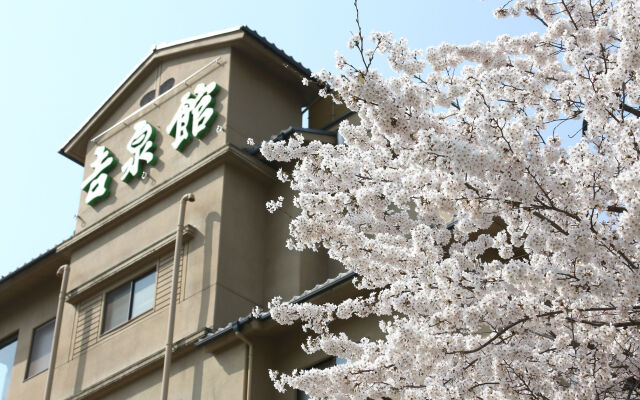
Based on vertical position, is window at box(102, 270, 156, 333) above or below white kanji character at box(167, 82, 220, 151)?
below

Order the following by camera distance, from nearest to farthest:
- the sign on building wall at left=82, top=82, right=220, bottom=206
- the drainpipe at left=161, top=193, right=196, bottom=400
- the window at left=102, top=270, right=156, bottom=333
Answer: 1. the drainpipe at left=161, top=193, right=196, bottom=400
2. the window at left=102, top=270, right=156, bottom=333
3. the sign on building wall at left=82, top=82, right=220, bottom=206

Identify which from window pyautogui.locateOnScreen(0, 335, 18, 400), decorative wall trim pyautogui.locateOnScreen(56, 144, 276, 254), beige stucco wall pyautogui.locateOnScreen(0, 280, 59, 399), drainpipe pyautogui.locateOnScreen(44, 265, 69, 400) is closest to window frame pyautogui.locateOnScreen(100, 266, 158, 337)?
drainpipe pyautogui.locateOnScreen(44, 265, 69, 400)

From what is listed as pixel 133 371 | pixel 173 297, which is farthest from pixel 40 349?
pixel 173 297

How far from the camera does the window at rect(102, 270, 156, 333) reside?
1385cm

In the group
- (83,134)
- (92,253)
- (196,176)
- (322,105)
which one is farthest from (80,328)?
(322,105)

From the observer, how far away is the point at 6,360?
Result: 1697cm

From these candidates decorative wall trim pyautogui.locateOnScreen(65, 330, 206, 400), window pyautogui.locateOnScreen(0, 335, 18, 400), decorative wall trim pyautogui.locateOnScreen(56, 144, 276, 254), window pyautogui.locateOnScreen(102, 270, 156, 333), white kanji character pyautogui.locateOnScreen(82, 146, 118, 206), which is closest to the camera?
decorative wall trim pyautogui.locateOnScreen(65, 330, 206, 400)

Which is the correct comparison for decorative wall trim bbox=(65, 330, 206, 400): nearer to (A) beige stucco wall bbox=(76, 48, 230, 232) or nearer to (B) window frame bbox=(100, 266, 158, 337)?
(B) window frame bbox=(100, 266, 158, 337)

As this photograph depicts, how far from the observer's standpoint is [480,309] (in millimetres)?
6254

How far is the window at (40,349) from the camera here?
1580 cm

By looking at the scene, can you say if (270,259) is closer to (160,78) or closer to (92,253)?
(92,253)

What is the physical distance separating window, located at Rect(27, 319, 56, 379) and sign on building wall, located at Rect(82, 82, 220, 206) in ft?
8.76

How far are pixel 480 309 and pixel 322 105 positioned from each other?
10626 millimetres

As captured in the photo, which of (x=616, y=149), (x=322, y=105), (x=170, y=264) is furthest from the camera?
(x=322, y=105)
